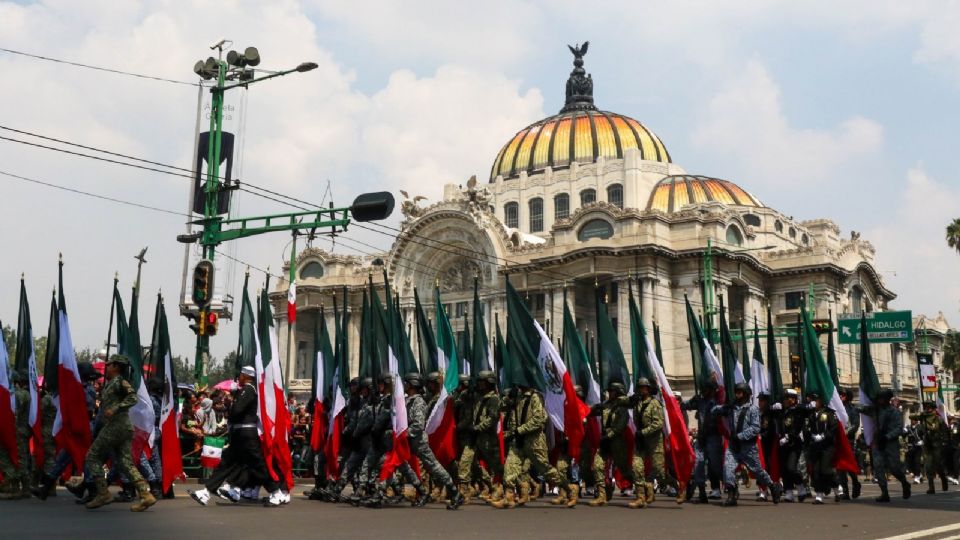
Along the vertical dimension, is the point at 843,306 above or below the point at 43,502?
above

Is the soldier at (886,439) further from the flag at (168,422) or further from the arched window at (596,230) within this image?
the arched window at (596,230)

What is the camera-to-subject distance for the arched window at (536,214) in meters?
67.1

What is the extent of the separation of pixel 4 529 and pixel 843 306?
50.7 meters

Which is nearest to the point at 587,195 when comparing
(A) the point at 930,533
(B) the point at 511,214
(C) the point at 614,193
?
(C) the point at 614,193

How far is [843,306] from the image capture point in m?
53.8

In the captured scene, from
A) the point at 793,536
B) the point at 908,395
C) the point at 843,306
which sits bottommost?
the point at 793,536

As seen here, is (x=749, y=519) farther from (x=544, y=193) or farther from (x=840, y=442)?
(x=544, y=193)

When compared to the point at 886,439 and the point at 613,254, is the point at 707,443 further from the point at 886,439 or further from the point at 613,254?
the point at 613,254

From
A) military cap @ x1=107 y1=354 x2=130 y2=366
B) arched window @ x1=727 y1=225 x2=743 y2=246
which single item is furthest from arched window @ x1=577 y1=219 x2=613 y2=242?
military cap @ x1=107 y1=354 x2=130 y2=366

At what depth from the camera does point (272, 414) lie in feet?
41.7

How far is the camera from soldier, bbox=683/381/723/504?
13.8 metres

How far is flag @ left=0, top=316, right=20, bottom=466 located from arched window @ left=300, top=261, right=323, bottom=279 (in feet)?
163

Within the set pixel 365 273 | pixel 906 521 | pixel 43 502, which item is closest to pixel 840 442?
pixel 906 521

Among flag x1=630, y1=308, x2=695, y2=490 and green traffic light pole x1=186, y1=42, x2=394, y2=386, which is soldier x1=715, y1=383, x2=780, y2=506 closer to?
flag x1=630, y1=308, x2=695, y2=490
